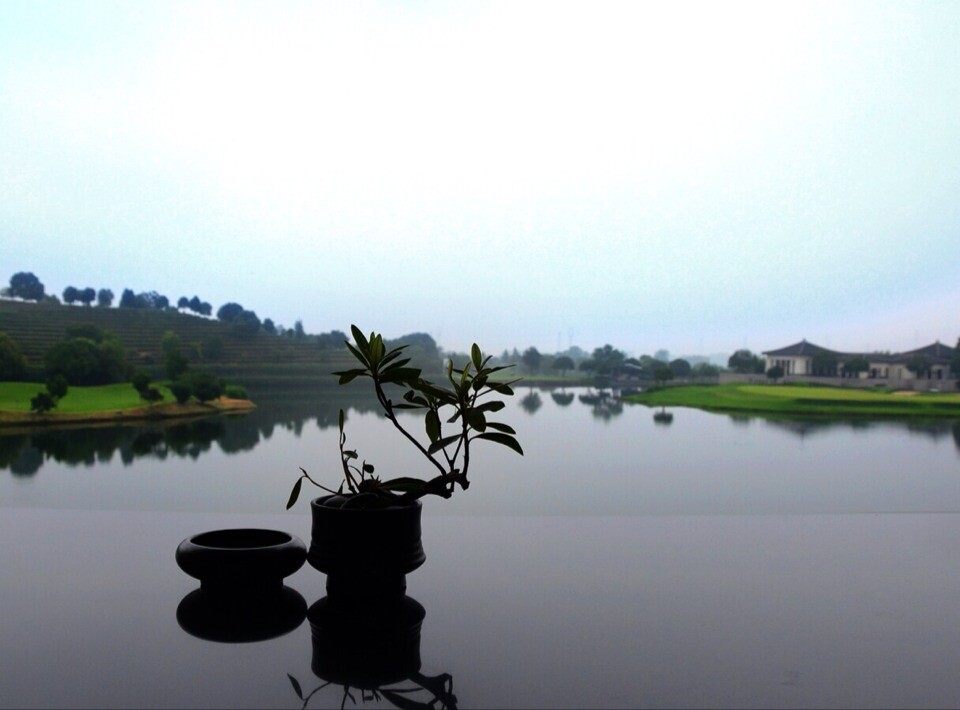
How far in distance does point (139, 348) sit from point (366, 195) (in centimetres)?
143

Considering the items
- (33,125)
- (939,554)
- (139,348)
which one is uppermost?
(33,125)

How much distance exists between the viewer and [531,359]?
4.43 metres

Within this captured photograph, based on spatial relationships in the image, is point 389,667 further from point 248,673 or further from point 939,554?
point 939,554

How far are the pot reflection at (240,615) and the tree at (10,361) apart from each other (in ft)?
9.15

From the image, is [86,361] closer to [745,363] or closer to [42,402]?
[42,402]

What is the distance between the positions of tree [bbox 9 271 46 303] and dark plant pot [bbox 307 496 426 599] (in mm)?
3359

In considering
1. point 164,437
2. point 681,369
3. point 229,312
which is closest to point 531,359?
point 681,369

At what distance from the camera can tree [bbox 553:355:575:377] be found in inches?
176

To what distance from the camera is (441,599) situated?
179 cm

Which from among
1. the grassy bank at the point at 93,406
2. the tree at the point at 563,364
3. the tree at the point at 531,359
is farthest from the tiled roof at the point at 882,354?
the grassy bank at the point at 93,406

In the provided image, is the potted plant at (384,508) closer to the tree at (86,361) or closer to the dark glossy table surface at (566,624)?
the dark glossy table surface at (566,624)

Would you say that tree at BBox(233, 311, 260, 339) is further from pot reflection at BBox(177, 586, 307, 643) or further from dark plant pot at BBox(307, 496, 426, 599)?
dark plant pot at BBox(307, 496, 426, 599)

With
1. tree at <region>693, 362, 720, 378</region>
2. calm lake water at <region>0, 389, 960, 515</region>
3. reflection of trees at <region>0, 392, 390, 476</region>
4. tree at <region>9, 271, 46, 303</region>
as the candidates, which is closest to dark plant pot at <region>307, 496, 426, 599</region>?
calm lake water at <region>0, 389, 960, 515</region>

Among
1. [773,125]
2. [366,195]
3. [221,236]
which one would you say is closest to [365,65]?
[366,195]
